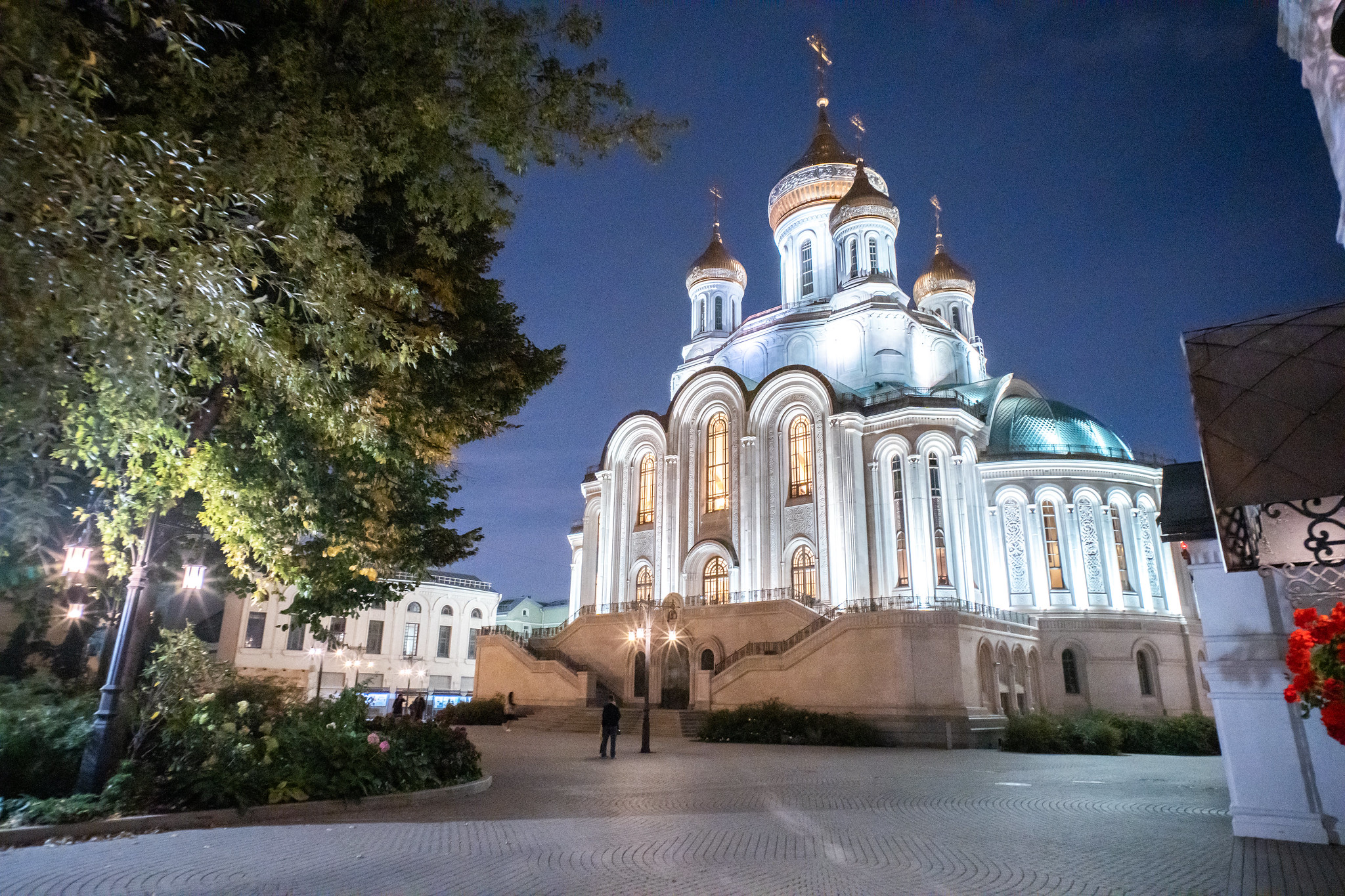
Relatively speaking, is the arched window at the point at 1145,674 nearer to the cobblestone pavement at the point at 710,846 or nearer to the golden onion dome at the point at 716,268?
the cobblestone pavement at the point at 710,846

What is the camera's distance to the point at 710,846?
289 inches

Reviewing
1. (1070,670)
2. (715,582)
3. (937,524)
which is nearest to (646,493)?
(715,582)

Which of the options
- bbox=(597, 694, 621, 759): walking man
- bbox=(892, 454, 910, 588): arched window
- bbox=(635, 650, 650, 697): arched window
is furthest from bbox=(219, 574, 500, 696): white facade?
bbox=(892, 454, 910, 588): arched window

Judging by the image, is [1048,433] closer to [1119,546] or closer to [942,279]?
[1119,546]

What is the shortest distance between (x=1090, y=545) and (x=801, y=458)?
1099 centimetres

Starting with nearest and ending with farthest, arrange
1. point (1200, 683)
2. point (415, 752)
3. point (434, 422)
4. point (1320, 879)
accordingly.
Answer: point (1320, 879) < point (415, 752) < point (434, 422) < point (1200, 683)

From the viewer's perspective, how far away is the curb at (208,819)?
7141 millimetres

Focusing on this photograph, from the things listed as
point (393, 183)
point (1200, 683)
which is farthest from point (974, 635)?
point (393, 183)

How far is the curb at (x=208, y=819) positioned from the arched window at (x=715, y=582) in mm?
21701

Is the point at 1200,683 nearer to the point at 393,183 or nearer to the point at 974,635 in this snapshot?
the point at 974,635

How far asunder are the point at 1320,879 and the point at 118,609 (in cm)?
1335

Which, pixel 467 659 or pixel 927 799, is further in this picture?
pixel 467 659

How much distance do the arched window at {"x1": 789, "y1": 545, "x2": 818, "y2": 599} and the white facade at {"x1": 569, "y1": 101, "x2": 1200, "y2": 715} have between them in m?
0.07

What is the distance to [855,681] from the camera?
23.0 meters
